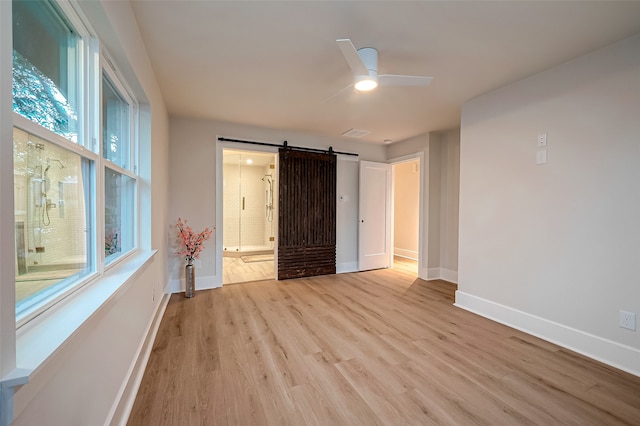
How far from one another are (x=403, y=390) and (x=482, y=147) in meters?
2.56

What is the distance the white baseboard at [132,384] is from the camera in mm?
1367

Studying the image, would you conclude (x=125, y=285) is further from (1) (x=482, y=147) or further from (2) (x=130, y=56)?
(1) (x=482, y=147)

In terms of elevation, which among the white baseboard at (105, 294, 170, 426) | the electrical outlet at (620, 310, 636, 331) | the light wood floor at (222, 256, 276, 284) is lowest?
the light wood floor at (222, 256, 276, 284)

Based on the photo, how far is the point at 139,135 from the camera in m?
2.21

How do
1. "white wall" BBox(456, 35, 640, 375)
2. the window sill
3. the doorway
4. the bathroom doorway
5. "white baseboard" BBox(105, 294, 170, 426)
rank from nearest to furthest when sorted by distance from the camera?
the window sill
"white baseboard" BBox(105, 294, 170, 426)
"white wall" BBox(456, 35, 640, 375)
the doorway
the bathroom doorway

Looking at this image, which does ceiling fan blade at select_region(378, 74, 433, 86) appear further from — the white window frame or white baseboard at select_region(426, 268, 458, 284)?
white baseboard at select_region(426, 268, 458, 284)

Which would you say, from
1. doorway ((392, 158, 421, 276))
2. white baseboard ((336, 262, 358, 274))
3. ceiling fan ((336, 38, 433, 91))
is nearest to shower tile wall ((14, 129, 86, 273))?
ceiling fan ((336, 38, 433, 91))

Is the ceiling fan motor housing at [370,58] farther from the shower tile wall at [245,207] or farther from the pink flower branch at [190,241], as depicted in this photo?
the shower tile wall at [245,207]

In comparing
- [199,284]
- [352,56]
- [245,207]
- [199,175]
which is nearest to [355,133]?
[199,175]

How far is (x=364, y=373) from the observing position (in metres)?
1.87

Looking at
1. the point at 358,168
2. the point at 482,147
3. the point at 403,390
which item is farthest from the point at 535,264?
the point at 358,168

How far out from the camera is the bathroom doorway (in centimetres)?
636

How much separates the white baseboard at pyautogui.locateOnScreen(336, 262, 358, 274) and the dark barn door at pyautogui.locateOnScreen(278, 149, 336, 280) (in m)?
0.13

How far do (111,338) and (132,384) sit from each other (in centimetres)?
53
